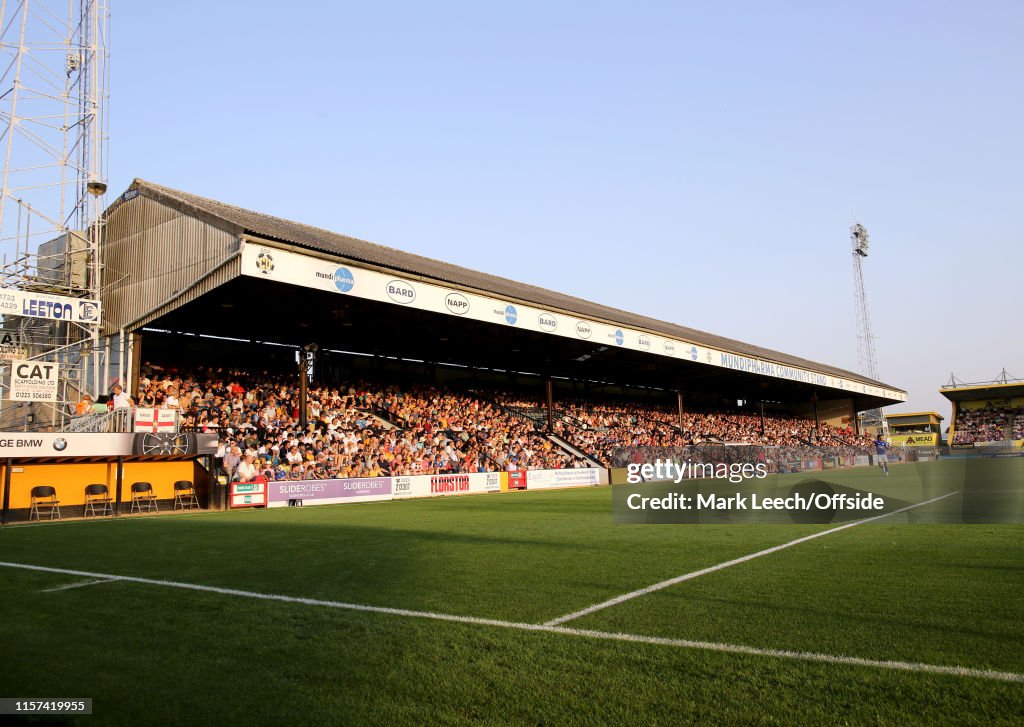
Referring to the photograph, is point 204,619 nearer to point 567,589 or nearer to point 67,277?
point 567,589

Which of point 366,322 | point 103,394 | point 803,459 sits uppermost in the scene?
point 366,322

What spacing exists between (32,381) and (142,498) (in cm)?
516

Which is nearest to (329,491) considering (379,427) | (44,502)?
(379,427)

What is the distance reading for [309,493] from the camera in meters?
24.6

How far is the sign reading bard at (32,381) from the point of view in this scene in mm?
21875

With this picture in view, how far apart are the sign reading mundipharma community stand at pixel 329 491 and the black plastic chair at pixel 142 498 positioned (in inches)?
141

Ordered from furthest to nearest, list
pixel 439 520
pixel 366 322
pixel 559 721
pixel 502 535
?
pixel 366 322
pixel 439 520
pixel 502 535
pixel 559 721

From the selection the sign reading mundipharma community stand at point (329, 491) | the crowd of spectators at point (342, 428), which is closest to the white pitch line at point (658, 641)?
the sign reading mundipharma community stand at point (329, 491)

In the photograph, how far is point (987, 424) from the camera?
239ft

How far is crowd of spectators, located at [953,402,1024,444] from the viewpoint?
231 ft

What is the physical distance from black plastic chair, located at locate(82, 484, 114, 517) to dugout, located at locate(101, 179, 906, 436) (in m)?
5.52

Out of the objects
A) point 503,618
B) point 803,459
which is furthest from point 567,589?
point 803,459

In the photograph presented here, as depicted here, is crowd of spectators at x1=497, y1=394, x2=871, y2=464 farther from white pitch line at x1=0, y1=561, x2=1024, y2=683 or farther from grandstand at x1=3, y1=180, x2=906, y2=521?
white pitch line at x1=0, y1=561, x2=1024, y2=683

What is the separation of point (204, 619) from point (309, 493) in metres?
19.0
